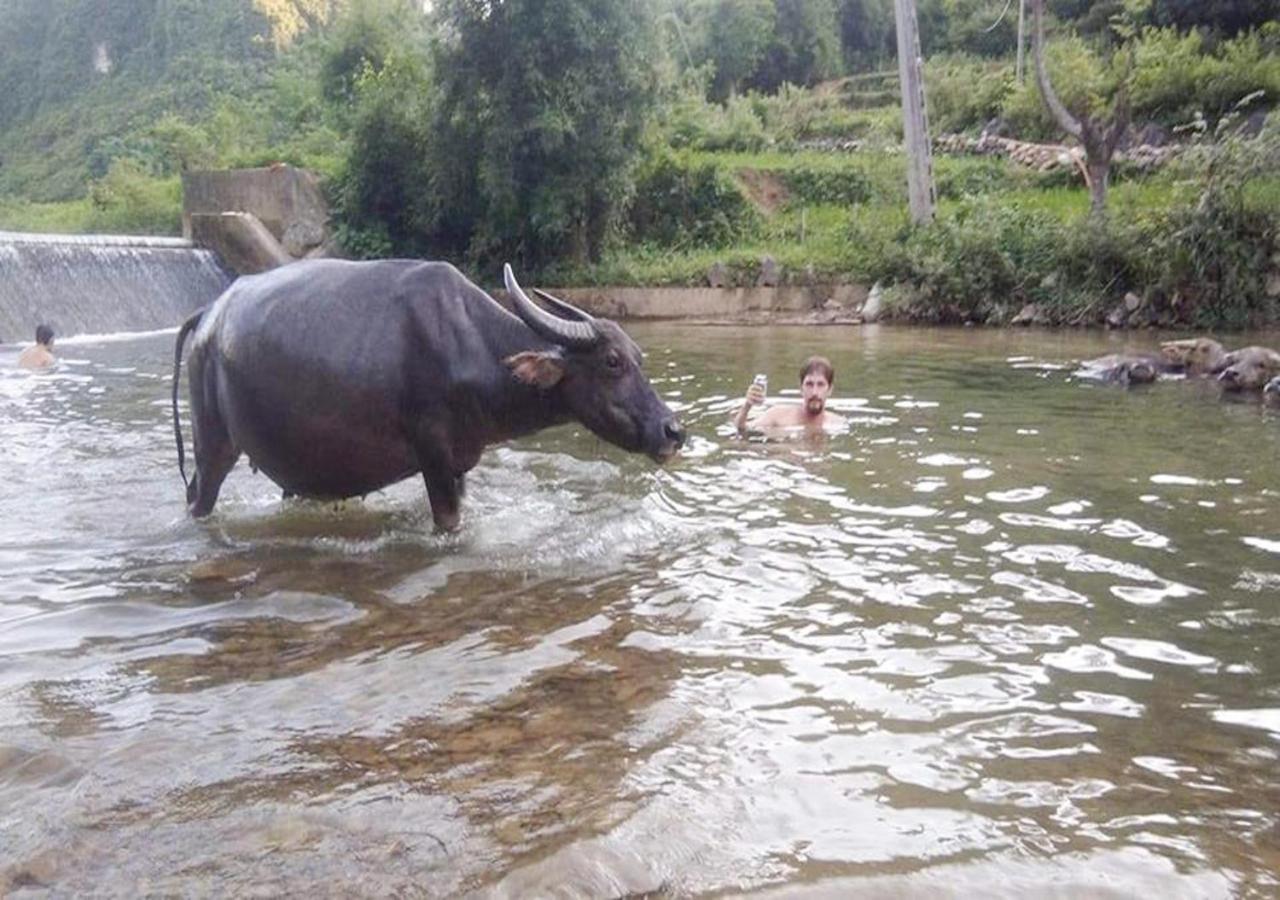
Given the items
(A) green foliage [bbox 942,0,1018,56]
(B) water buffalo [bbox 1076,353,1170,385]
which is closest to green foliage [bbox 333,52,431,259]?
(B) water buffalo [bbox 1076,353,1170,385]

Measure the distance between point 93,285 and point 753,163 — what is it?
15389mm

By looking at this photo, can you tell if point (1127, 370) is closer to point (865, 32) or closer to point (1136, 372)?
point (1136, 372)

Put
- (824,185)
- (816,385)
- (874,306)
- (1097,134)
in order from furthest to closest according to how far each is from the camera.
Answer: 1. (824,185)
2. (874,306)
3. (1097,134)
4. (816,385)

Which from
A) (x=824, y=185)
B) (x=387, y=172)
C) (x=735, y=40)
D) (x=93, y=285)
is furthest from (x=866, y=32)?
(x=93, y=285)

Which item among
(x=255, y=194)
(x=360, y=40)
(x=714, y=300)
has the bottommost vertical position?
(x=714, y=300)

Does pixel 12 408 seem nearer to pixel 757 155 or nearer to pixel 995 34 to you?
pixel 757 155

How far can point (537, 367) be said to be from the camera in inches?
206

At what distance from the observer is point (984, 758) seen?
3113 mm

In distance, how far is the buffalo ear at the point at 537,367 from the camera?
5.21m

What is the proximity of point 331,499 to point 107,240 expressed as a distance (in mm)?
16156

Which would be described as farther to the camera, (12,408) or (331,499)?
(12,408)

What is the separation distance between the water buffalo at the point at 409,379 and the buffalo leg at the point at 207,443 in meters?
0.21

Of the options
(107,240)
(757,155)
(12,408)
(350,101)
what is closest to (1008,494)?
(12,408)

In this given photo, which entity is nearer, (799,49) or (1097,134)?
(1097,134)
